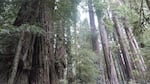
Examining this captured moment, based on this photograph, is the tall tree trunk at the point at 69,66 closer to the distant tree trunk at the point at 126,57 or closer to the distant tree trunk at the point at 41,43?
the distant tree trunk at the point at 41,43

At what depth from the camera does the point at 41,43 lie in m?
5.24

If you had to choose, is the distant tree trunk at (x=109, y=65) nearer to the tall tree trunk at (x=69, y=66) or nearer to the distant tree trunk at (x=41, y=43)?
the tall tree trunk at (x=69, y=66)

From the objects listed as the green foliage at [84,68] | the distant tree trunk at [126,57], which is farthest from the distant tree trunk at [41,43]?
the distant tree trunk at [126,57]

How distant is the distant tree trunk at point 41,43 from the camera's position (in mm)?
4891

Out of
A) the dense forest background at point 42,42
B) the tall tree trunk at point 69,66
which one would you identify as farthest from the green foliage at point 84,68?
the tall tree trunk at point 69,66

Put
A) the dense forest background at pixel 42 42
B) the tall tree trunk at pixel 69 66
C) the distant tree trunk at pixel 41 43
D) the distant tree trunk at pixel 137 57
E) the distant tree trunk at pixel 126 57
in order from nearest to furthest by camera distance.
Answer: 1. the dense forest background at pixel 42 42
2. the distant tree trunk at pixel 41 43
3. the tall tree trunk at pixel 69 66
4. the distant tree trunk at pixel 137 57
5. the distant tree trunk at pixel 126 57

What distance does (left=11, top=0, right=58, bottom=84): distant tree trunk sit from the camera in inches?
193

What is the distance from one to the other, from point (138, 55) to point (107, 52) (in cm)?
162

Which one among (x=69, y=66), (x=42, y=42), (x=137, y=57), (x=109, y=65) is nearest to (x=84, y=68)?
(x=69, y=66)

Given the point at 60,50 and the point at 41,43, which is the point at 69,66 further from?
the point at 41,43

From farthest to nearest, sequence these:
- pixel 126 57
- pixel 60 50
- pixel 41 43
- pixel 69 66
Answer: pixel 126 57 < pixel 69 66 < pixel 60 50 < pixel 41 43

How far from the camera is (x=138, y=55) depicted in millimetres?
10008

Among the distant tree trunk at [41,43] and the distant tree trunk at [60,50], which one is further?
the distant tree trunk at [60,50]

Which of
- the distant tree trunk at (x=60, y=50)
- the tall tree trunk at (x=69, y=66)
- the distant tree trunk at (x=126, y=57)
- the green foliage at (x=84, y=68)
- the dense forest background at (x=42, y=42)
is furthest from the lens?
the distant tree trunk at (x=126, y=57)
